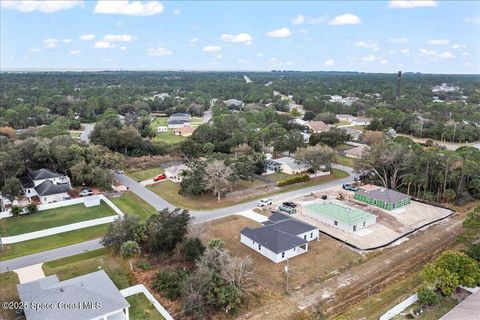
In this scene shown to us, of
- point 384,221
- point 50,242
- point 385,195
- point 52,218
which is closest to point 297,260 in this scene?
point 384,221

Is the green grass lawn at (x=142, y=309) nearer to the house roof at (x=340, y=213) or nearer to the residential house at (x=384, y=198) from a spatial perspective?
the house roof at (x=340, y=213)

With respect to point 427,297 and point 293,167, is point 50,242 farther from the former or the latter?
point 293,167

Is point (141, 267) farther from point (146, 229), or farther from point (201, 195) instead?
point (201, 195)

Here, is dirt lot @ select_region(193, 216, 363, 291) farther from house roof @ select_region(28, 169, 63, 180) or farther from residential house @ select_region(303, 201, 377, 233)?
house roof @ select_region(28, 169, 63, 180)

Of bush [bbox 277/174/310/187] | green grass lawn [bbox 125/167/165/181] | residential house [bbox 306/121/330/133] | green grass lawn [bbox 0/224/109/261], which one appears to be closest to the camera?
green grass lawn [bbox 0/224/109/261]

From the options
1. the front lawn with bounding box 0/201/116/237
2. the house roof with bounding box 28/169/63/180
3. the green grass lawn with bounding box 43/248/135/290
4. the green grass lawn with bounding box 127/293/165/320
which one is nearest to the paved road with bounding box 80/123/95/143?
the house roof with bounding box 28/169/63/180

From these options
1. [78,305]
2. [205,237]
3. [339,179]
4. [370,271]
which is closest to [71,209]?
[205,237]

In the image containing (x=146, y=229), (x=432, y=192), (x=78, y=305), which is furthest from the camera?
(x=432, y=192)
